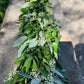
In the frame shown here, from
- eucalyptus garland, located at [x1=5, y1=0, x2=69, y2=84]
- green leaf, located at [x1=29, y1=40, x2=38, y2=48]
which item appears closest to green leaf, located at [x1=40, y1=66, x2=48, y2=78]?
eucalyptus garland, located at [x1=5, y1=0, x2=69, y2=84]

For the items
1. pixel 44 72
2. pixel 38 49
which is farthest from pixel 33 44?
pixel 44 72

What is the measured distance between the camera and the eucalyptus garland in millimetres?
1902

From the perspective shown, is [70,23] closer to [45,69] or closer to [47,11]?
[47,11]

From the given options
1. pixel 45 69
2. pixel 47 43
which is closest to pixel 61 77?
pixel 45 69

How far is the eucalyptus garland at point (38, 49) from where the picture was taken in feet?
6.24

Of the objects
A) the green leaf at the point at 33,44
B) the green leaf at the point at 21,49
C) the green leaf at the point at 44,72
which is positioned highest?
the green leaf at the point at 33,44

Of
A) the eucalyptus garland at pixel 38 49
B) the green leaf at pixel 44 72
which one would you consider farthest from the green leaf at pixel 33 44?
the green leaf at pixel 44 72

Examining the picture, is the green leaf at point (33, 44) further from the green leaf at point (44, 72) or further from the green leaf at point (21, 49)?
the green leaf at point (44, 72)

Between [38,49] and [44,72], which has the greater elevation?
[38,49]

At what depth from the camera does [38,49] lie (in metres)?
2.18

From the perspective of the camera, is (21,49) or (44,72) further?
(21,49)

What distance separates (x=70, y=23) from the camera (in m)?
3.82

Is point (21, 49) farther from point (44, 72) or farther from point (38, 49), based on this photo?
point (44, 72)

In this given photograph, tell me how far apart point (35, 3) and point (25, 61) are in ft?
3.77
